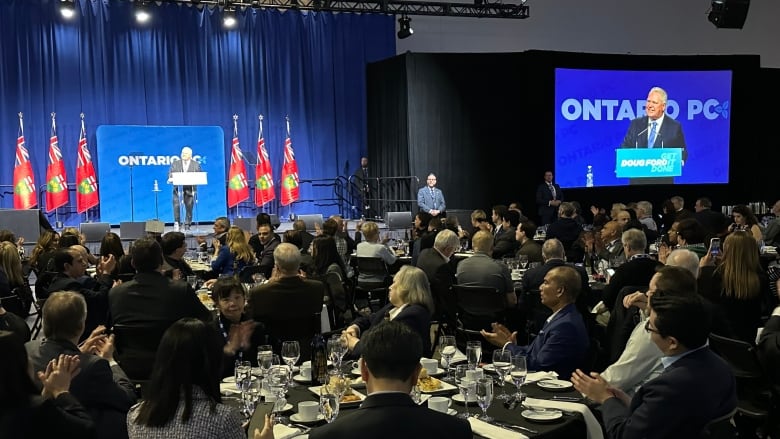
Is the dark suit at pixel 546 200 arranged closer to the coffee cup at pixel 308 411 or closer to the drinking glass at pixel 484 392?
the drinking glass at pixel 484 392

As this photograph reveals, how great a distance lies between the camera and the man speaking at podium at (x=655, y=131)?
16.5 m

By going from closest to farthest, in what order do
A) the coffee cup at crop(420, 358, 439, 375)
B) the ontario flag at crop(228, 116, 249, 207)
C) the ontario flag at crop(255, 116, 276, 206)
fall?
the coffee cup at crop(420, 358, 439, 375)
the ontario flag at crop(228, 116, 249, 207)
the ontario flag at crop(255, 116, 276, 206)

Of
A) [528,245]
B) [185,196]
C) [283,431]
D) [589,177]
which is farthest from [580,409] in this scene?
[589,177]

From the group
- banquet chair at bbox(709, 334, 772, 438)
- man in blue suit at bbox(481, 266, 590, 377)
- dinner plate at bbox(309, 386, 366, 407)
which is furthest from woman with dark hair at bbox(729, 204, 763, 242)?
dinner plate at bbox(309, 386, 366, 407)

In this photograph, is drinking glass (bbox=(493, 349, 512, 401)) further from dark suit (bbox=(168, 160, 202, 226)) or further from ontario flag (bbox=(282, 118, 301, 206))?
ontario flag (bbox=(282, 118, 301, 206))

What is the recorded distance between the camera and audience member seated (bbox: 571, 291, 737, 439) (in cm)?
271

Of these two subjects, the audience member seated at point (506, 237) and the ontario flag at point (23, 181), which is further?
the ontario flag at point (23, 181)

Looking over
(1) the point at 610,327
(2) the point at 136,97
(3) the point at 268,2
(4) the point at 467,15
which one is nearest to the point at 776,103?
(4) the point at 467,15

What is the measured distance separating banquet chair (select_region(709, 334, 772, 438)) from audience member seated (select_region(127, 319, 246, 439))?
9.53ft

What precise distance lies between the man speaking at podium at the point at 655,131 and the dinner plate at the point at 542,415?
1420cm

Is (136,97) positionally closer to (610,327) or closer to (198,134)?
(198,134)

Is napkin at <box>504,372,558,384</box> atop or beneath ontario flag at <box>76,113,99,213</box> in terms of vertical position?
beneath

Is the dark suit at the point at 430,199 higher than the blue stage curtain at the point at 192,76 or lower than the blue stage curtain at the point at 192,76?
lower

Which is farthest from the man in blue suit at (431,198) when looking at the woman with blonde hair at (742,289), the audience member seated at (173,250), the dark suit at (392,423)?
the dark suit at (392,423)
